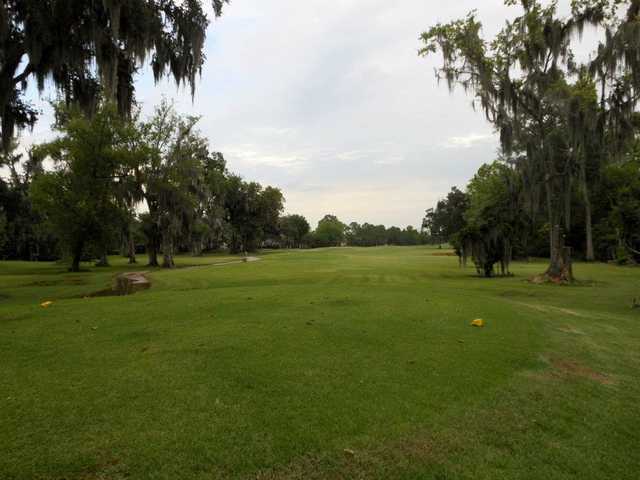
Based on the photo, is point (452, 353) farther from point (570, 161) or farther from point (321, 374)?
point (570, 161)

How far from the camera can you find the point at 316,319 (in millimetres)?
7008

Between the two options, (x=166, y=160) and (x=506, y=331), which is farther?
(x=166, y=160)

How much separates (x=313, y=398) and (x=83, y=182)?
2485 cm

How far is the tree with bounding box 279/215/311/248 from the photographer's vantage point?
→ 8695 centimetres

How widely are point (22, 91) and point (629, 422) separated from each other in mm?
17213

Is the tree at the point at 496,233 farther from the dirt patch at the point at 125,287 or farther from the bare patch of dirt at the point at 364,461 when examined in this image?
the bare patch of dirt at the point at 364,461

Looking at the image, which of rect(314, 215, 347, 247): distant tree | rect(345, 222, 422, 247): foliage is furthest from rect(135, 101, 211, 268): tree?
rect(345, 222, 422, 247): foliage

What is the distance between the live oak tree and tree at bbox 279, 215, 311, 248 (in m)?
67.8

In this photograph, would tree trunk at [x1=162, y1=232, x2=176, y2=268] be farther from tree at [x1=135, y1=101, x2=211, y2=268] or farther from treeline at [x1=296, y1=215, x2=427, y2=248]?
treeline at [x1=296, y1=215, x2=427, y2=248]

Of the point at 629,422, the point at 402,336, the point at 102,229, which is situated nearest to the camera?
the point at 629,422

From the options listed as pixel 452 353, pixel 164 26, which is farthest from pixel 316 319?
pixel 164 26

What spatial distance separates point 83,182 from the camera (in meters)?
23.1

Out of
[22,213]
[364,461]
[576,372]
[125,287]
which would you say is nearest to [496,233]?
[576,372]

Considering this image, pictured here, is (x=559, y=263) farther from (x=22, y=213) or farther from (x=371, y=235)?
(x=371, y=235)
